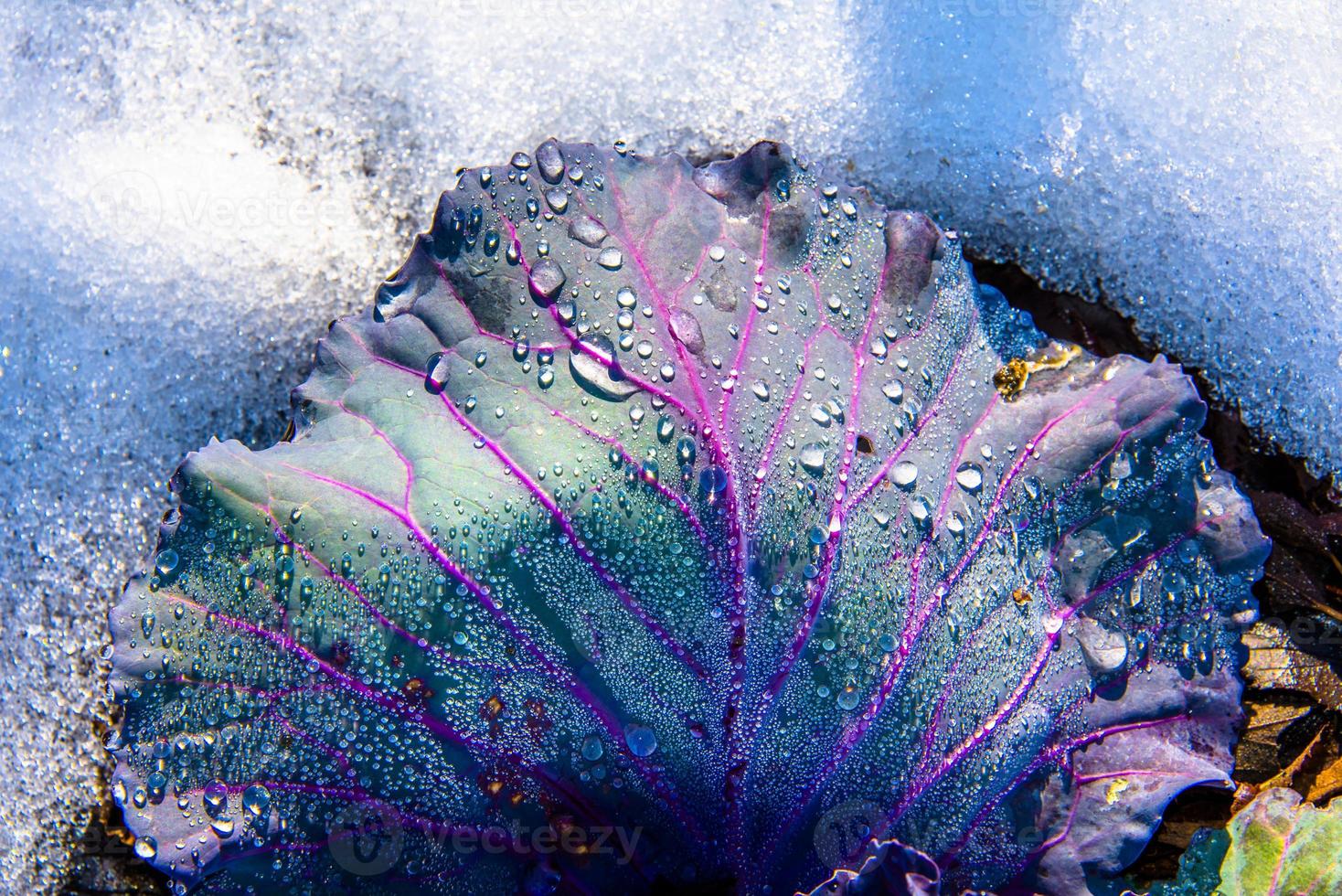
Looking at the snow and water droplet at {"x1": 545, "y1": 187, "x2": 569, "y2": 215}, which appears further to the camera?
the snow

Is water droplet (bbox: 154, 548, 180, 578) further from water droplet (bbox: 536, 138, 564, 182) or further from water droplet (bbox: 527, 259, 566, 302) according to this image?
water droplet (bbox: 536, 138, 564, 182)

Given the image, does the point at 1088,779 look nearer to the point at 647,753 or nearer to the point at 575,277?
the point at 647,753

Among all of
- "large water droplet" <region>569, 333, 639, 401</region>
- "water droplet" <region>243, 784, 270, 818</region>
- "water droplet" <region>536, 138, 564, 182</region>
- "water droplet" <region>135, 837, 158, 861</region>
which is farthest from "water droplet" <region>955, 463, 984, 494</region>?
"water droplet" <region>135, 837, 158, 861</region>

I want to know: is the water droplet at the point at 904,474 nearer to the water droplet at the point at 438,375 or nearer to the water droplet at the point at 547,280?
the water droplet at the point at 547,280

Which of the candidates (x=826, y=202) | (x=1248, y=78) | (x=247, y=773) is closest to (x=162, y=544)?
(x=247, y=773)

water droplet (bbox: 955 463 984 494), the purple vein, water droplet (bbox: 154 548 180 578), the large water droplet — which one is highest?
water droplet (bbox: 955 463 984 494)

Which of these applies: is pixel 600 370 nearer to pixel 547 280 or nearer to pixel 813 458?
pixel 547 280

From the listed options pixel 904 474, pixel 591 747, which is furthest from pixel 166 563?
pixel 904 474
